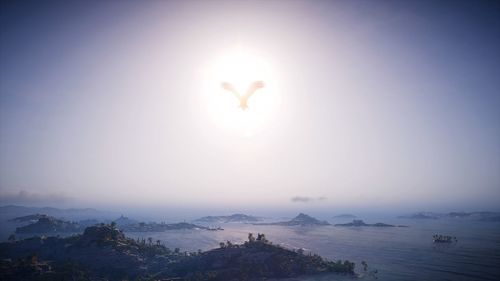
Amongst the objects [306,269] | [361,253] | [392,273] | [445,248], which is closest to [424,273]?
[392,273]

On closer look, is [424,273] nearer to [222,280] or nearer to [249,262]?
[249,262]

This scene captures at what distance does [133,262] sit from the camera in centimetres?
13388

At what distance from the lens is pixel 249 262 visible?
128 m

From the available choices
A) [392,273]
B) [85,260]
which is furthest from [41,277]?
[392,273]

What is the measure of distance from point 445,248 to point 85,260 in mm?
197907

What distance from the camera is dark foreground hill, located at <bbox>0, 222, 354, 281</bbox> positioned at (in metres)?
116

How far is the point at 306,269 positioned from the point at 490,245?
5307 inches

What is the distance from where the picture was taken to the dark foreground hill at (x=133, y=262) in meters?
116

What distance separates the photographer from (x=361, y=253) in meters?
196

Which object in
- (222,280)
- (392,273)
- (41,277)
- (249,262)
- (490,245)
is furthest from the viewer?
(490,245)

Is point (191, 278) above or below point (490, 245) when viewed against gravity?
below

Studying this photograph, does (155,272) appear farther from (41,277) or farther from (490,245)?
(490,245)

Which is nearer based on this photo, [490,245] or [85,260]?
[85,260]

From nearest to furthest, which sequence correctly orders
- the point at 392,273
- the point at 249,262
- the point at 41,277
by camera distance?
the point at 41,277
the point at 249,262
the point at 392,273
